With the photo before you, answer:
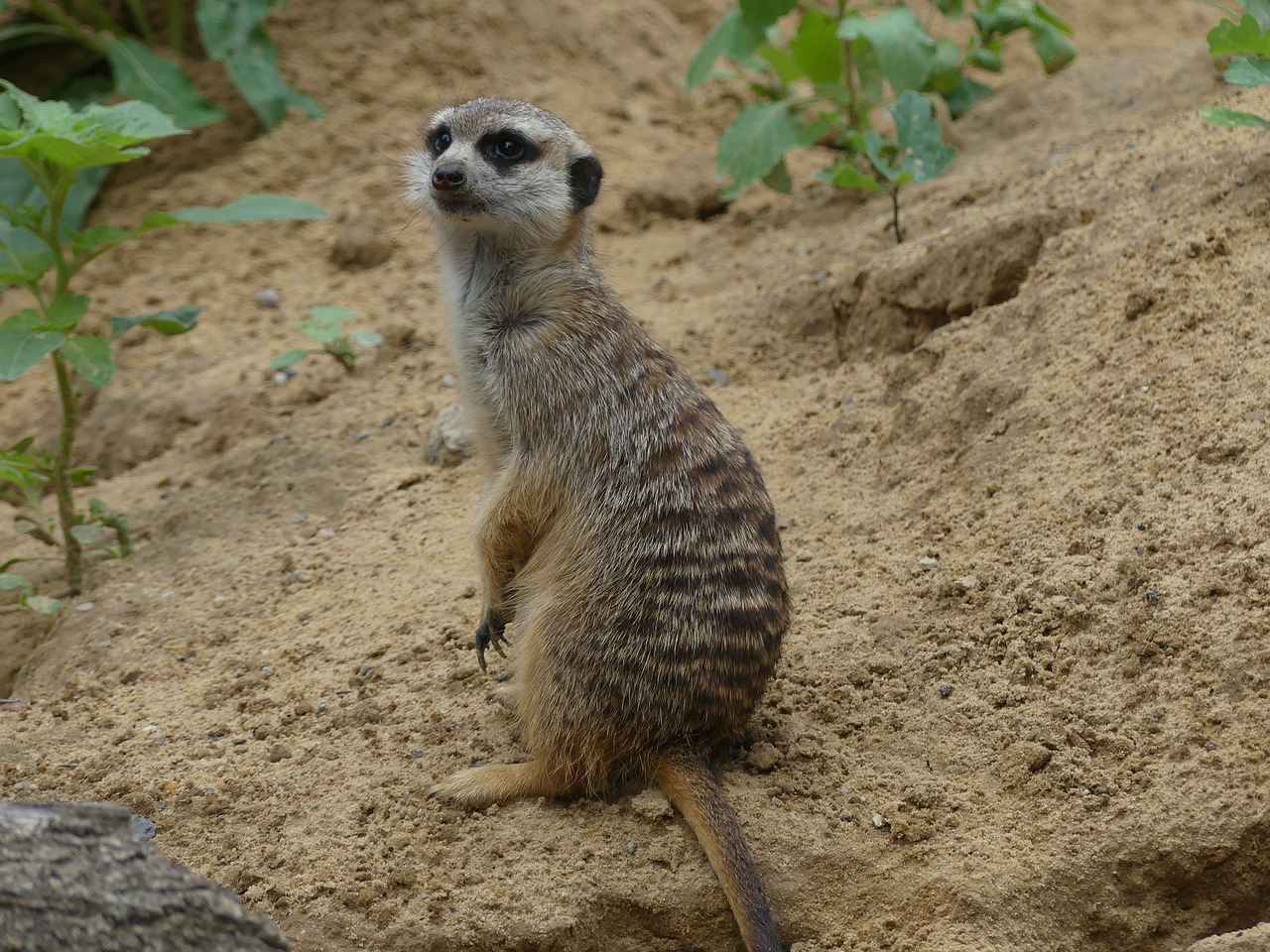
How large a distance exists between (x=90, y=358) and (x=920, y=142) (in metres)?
2.87

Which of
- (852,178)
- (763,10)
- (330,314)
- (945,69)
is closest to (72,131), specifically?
(330,314)

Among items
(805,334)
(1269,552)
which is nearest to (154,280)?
(805,334)

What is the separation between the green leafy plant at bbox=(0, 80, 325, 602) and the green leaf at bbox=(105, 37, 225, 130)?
1.79 m

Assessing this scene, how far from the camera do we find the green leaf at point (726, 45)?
511 centimetres

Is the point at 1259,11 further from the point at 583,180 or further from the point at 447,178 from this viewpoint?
the point at 447,178

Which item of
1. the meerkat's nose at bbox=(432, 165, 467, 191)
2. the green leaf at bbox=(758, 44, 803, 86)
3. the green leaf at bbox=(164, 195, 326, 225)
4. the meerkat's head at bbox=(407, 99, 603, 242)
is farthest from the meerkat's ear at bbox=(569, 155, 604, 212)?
the green leaf at bbox=(758, 44, 803, 86)

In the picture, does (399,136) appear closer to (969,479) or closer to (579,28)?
(579,28)

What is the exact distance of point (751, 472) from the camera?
287 centimetres

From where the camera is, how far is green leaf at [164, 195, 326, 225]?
3650 millimetres

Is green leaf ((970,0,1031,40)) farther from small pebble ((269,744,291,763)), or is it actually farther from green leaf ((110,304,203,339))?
small pebble ((269,744,291,763))

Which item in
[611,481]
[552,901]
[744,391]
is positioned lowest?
[552,901]

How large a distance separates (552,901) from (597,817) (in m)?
0.25

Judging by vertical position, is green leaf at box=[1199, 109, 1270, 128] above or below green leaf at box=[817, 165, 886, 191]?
above

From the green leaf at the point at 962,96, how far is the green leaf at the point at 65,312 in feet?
12.3
